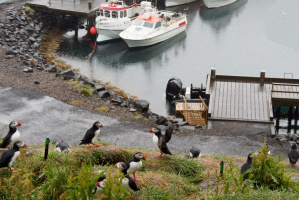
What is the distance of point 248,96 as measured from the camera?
79.0 ft

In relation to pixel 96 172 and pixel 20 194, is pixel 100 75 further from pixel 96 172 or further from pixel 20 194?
pixel 20 194

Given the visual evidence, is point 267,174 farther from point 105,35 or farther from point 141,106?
point 105,35

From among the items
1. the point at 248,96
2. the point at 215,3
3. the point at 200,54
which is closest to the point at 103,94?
the point at 248,96

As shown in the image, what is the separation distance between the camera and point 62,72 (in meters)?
28.6

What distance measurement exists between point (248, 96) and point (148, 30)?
56.7 ft

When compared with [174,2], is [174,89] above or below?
below

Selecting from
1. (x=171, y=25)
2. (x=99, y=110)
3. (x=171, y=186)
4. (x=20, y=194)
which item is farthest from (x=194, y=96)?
(x=20, y=194)

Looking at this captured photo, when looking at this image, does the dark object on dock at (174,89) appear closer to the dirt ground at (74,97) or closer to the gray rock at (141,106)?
the gray rock at (141,106)

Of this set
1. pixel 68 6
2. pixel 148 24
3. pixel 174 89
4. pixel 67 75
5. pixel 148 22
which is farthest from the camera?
pixel 68 6

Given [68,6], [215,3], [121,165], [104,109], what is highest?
[215,3]

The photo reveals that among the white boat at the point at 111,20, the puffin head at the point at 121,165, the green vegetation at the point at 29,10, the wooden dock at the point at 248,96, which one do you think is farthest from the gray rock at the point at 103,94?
the green vegetation at the point at 29,10

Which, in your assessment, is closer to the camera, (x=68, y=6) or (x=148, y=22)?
(x=148, y=22)

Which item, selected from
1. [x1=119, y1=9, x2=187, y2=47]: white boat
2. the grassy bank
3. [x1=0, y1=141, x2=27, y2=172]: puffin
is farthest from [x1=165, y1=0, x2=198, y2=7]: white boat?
[x1=0, y1=141, x2=27, y2=172]: puffin

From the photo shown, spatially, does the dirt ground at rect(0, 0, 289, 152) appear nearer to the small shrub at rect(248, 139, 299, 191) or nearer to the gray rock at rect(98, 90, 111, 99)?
the gray rock at rect(98, 90, 111, 99)
